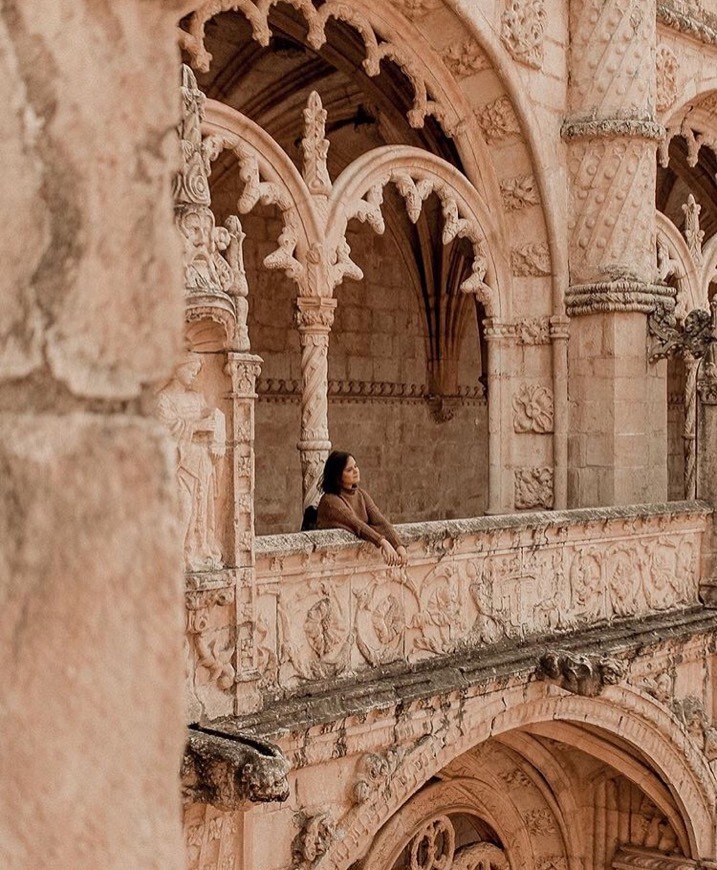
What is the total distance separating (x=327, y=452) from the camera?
22.4 feet

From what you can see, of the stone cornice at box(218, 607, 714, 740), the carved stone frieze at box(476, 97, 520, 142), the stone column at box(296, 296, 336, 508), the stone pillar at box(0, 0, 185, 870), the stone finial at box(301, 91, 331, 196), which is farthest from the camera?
the carved stone frieze at box(476, 97, 520, 142)

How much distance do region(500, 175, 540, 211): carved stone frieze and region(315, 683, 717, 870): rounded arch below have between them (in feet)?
11.4

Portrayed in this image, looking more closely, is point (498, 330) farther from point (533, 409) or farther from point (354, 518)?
point (354, 518)

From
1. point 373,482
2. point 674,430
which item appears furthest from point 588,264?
point 674,430

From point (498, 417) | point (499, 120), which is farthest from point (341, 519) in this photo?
point (499, 120)

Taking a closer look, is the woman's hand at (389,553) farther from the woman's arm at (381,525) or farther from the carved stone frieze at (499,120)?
the carved stone frieze at (499,120)

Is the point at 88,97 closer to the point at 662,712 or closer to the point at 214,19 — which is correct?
the point at 662,712

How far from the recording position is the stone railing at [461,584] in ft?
16.6

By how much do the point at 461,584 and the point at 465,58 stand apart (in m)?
3.84

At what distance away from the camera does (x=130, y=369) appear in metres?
1.15

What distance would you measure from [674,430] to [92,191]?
58.2 ft

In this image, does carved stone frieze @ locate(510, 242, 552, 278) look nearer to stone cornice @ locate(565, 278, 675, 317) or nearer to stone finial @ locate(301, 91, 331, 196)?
stone cornice @ locate(565, 278, 675, 317)

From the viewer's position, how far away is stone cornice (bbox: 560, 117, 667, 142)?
8.27 metres

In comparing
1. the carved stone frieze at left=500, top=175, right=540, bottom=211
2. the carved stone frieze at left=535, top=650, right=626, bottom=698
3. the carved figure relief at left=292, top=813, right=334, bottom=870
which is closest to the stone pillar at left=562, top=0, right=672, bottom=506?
the carved stone frieze at left=500, top=175, right=540, bottom=211
